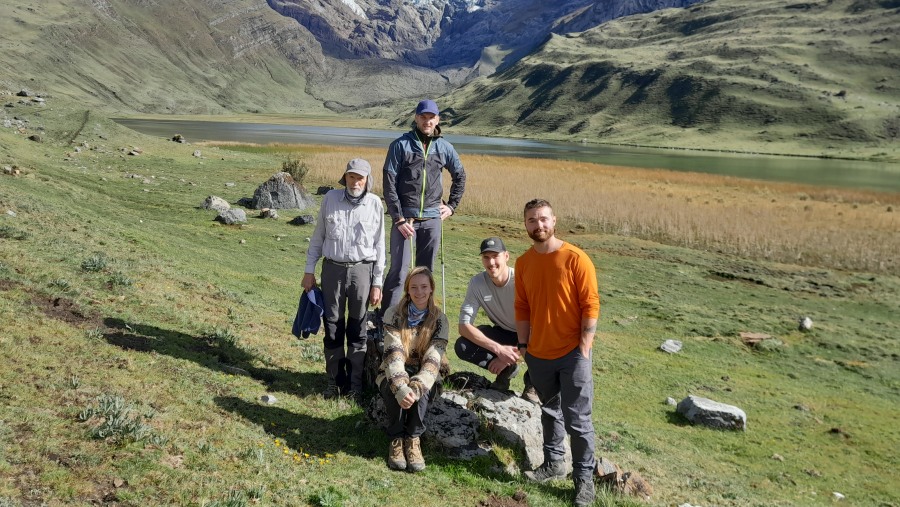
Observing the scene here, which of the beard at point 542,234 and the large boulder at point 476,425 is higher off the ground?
the beard at point 542,234

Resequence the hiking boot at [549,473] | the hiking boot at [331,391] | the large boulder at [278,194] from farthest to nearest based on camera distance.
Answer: the large boulder at [278,194], the hiking boot at [331,391], the hiking boot at [549,473]

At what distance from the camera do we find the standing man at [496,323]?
7.19 m

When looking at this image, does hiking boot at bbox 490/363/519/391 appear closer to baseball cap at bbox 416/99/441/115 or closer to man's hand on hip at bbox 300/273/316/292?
man's hand on hip at bbox 300/273/316/292

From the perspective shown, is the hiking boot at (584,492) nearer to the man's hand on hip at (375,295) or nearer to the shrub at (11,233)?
the man's hand on hip at (375,295)

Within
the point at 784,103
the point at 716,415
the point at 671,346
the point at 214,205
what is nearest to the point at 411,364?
the point at 716,415

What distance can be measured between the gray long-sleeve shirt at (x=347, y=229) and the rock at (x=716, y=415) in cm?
655

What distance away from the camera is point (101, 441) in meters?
5.01

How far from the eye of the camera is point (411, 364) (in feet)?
21.9

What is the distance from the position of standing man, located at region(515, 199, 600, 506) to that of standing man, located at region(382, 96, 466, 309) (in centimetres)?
233

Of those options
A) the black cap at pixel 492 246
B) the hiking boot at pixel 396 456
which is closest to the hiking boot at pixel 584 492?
the hiking boot at pixel 396 456

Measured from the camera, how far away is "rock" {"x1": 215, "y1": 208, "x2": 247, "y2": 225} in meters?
21.4

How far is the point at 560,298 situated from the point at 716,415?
5.76m

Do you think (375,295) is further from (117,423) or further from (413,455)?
(117,423)

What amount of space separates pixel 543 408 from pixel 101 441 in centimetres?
451
